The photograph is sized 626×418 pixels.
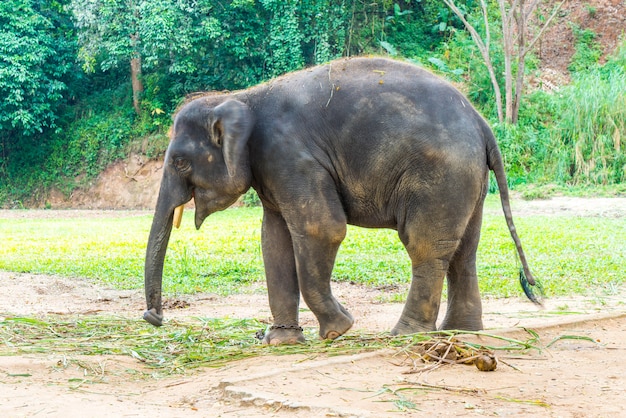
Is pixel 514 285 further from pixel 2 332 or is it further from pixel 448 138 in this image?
pixel 2 332

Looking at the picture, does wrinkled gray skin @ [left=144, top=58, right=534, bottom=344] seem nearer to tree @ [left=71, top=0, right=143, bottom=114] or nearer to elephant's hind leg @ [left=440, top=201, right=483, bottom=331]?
elephant's hind leg @ [left=440, top=201, right=483, bottom=331]

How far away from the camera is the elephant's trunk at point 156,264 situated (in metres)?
5.49

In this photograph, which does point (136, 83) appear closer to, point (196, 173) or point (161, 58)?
point (161, 58)

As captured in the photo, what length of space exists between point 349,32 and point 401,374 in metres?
21.1

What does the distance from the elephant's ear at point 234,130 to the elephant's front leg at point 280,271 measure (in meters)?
0.57

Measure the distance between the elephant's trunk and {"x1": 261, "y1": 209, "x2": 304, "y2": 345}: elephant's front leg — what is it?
66 cm

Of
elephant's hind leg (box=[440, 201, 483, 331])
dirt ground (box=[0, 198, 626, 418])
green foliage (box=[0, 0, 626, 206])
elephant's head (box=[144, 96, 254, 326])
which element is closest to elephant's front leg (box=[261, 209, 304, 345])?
elephant's head (box=[144, 96, 254, 326])

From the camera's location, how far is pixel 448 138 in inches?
204

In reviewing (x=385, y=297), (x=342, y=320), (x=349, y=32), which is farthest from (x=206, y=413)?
(x=349, y=32)

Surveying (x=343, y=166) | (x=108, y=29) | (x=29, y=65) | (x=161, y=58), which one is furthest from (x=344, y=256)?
(x=29, y=65)

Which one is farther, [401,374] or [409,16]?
[409,16]

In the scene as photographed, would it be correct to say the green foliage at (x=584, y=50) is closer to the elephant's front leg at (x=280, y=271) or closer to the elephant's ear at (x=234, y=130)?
the elephant's front leg at (x=280, y=271)

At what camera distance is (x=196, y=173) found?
5609mm

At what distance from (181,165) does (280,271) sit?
3.11 feet
